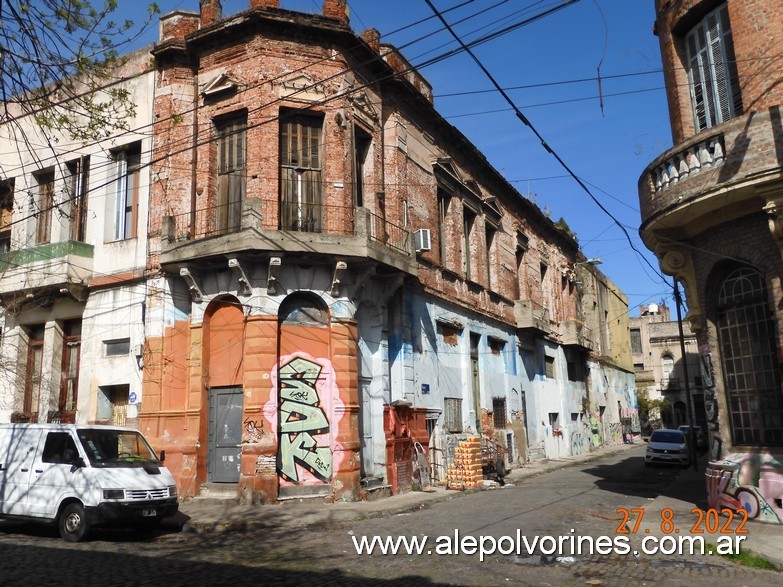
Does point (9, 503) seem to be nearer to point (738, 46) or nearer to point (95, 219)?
point (95, 219)

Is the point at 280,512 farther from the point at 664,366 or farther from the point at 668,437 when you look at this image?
the point at 664,366

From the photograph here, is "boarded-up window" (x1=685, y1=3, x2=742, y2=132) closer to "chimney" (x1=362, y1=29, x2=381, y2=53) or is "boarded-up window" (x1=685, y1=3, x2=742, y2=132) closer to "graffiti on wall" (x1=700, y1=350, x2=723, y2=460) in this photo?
"graffiti on wall" (x1=700, y1=350, x2=723, y2=460)

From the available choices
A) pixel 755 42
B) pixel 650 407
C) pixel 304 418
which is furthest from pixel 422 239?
pixel 650 407

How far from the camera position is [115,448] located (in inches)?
444

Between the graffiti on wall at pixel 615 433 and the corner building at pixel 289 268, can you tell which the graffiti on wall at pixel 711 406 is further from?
the graffiti on wall at pixel 615 433

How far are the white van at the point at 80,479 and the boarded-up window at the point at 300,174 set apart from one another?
646cm

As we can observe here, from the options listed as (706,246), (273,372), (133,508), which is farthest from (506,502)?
(133,508)

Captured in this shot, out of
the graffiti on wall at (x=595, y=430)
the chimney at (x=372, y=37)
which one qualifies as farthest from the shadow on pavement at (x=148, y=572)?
the graffiti on wall at (x=595, y=430)

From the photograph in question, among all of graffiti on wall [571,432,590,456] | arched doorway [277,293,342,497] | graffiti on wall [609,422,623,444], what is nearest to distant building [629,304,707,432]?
graffiti on wall [609,422,623,444]

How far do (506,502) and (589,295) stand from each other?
2739cm

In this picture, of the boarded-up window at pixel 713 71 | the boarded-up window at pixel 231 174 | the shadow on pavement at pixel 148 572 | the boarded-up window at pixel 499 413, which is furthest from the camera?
the boarded-up window at pixel 499 413

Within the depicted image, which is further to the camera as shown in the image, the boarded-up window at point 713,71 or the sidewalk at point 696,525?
the boarded-up window at point 713,71

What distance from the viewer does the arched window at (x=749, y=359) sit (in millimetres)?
11062

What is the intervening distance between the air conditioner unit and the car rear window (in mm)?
13704
